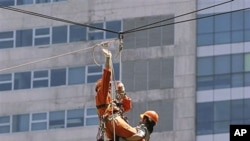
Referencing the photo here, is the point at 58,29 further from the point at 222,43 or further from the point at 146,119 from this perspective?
the point at 146,119

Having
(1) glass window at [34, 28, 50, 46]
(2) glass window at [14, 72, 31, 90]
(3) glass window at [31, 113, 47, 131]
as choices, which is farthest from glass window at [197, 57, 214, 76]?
(2) glass window at [14, 72, 31, 90]

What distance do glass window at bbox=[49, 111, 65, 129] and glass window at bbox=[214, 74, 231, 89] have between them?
10.7 meters

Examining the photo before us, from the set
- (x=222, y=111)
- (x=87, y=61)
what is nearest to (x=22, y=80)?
(x=87, y=61)

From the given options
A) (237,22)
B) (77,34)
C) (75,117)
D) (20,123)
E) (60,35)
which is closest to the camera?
(237,22)

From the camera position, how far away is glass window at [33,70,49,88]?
11150cm

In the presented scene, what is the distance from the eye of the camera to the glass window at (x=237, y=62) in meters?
106

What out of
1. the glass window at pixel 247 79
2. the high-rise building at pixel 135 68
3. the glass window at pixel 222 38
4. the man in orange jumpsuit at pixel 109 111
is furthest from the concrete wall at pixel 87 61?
the man in orange jumpsuit at pixel 109 111

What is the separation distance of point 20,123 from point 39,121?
1276 mm

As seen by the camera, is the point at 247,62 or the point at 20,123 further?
the point at 20,123

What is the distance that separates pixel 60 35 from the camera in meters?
112

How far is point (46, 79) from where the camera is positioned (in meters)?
112

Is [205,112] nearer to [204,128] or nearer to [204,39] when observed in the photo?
[204,128]

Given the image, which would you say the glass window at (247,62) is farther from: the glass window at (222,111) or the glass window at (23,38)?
the glass window at (23,38)

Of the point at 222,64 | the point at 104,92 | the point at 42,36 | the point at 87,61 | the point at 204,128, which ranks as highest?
the point at 42,36
